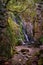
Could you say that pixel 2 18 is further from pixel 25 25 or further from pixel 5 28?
pixel 25 25

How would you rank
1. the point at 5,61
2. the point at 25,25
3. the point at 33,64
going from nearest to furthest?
the point at 33,64
the point at 5,61
the point at 25,25

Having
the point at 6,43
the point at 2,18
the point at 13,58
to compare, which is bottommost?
the point at 13,58

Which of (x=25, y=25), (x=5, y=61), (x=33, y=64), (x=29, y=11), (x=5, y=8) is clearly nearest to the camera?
(x=33, y=64)

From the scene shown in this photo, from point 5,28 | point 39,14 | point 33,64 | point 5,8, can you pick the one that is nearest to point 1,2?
point 5,8

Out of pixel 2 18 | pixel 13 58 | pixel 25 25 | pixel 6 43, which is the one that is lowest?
pixel 25 25

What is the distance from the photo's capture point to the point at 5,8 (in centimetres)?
1036

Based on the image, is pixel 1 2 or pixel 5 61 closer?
pixel 5 61

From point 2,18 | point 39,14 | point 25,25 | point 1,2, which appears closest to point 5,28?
point 2,18

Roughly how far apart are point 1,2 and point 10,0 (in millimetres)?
395

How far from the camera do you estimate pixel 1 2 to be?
10414mm

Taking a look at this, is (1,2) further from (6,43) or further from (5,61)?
(5,61)

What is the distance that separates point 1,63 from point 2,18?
186 centimetres

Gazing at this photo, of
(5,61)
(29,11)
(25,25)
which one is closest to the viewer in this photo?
(5,61)

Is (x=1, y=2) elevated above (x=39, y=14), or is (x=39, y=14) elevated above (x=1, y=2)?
(x=1, y=2)
